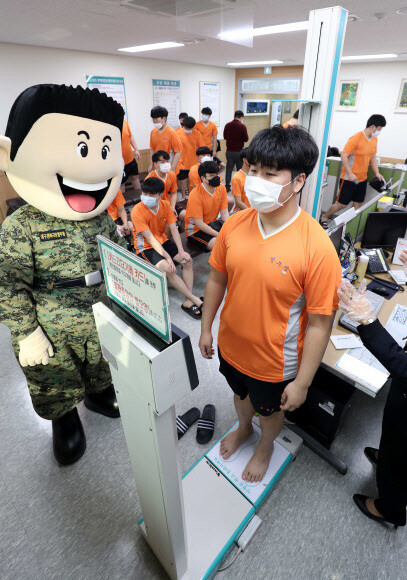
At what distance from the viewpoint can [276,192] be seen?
1.21m

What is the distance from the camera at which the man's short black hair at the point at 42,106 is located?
1.27 m

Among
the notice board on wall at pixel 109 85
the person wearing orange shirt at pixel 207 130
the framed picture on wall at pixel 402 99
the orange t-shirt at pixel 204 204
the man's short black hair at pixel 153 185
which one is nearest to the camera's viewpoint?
Answer: the man's short black hair at pixel 153 185

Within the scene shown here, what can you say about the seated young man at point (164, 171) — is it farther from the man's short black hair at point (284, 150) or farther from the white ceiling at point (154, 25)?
the man's short black hair at point (284, 150)

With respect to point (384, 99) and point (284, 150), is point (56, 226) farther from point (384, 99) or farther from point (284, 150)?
point (384, 99)

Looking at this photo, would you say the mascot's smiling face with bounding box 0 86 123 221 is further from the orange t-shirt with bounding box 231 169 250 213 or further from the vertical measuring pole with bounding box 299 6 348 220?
the orange t-shirt with bounding box 231 169 250 213

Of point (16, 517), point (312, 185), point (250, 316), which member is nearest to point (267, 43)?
point (312, 185)

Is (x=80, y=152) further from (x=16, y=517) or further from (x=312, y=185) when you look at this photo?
(x=16, y=517)

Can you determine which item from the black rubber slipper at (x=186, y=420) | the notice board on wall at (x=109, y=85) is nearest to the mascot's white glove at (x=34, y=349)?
the black rubber slipper at (x=186, y=420)

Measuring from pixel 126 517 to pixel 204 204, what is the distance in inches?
111

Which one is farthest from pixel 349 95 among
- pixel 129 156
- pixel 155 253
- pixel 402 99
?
pixel 155 253

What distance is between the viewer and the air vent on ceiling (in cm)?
250

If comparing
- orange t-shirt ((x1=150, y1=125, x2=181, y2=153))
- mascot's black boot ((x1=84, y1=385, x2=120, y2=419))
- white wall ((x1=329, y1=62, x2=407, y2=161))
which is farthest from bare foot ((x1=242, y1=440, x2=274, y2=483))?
white wall ((x1=329, y1=62, x2=407, y2=161))

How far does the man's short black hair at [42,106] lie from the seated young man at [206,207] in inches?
76.9

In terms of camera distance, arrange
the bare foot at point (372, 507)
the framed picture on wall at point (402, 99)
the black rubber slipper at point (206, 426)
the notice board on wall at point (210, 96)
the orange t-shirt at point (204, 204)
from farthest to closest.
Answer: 1. the notice board on wall at point (210, 96)
2. the framed picture on wall at point (402, 99)
3. the orange t-shirt at point (204, 204)
4. the black rubber slipper at point (206, 426)
5. the bare foot at point (372, 507)
